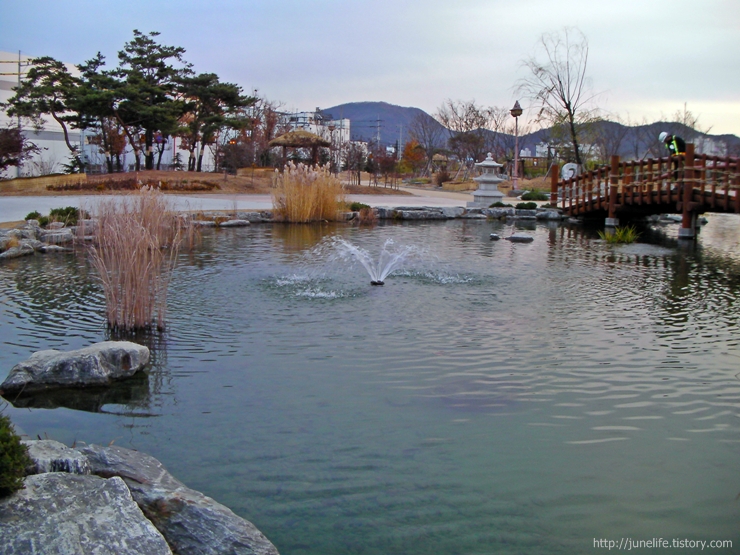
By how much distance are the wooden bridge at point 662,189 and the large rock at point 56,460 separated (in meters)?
11.9

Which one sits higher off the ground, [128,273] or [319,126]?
[319,126]

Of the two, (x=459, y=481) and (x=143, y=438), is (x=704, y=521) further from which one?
(x=143, y=438)

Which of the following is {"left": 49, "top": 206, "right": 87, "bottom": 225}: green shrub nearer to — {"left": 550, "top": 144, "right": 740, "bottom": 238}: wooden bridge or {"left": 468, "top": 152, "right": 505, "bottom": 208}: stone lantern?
{"left": 468, "top": 152, "right": 505, "bottom": 208}: stone lantern

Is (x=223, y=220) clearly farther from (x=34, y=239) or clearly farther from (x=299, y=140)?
(x=299, y=140)

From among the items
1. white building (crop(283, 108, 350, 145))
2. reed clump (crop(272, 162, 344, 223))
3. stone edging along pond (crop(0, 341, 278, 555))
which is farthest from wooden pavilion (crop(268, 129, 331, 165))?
stone edging along pond (crop(0, 341, 278, 555))

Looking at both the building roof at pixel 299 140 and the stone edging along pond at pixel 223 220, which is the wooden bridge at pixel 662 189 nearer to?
the stone edging along pond at pixel 223 220

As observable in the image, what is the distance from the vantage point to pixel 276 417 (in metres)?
4.29

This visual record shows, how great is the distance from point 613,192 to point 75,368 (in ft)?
44.3

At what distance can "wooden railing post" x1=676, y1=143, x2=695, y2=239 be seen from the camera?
1309 centimetres

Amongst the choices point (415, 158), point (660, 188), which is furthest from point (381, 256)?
point (415, 158)

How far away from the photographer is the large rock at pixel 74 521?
235 cm

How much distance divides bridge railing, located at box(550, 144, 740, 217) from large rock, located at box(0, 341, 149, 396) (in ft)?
35.7

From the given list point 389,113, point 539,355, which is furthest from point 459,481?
point 389,113

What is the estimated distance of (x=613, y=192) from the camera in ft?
51.3
